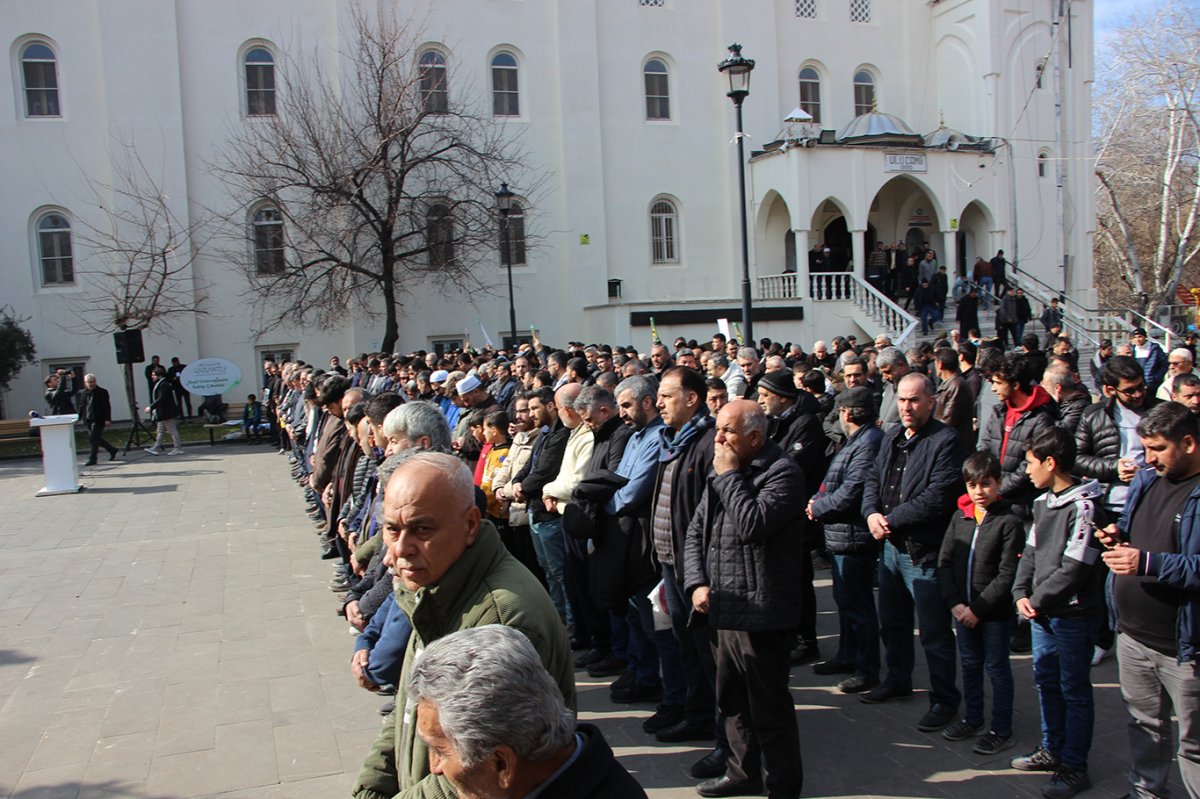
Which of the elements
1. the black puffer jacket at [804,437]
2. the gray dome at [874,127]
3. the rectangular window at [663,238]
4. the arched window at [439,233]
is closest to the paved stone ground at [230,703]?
the black puffer jacket at [804,437]

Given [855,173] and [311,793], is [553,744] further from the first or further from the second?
[855,173]

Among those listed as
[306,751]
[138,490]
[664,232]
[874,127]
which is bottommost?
[306,751]

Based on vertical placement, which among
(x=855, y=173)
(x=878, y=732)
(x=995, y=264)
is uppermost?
(x=855, y=173)

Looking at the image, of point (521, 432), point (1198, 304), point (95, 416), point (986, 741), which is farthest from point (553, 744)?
point (1198, 304)

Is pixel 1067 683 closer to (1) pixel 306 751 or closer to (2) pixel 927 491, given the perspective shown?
(2) pixel 927 491

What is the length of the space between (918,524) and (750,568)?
4.68 feet

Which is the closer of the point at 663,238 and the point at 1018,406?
the point at 1018,406

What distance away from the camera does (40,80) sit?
86.5ft

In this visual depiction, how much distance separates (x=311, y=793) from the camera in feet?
15.7

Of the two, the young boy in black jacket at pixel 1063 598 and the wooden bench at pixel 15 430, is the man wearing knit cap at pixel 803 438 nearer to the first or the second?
the young boy in black jacket at pixel 1063 598

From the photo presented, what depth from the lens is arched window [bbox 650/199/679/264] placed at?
103 feet

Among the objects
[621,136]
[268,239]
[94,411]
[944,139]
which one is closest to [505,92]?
[621,136]

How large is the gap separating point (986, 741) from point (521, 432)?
12.3 ft

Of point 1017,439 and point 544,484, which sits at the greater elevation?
point 1017,439
